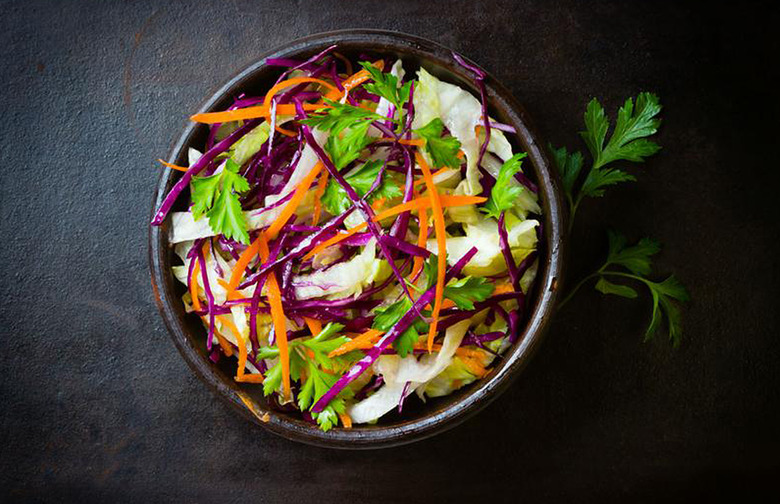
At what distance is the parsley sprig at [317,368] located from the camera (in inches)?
68.5

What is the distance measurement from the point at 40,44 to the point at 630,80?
6.32 feet

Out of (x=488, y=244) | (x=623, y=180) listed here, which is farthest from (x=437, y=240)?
(x=623, y=180)

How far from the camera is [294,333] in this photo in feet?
6.07

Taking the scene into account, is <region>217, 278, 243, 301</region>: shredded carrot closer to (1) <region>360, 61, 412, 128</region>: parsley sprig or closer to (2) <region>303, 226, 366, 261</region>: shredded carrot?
(2) <region>303, 226, 366, 261</region>: shredded carrot

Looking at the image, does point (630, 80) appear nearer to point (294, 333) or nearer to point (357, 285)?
point (357, 285)

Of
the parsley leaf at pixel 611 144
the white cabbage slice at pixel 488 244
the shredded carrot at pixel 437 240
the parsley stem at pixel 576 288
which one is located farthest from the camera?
the parsley stem at pixel 576 288

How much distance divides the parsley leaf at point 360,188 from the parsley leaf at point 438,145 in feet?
0.41

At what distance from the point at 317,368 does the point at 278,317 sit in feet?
0.55

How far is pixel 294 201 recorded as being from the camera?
1.75 m

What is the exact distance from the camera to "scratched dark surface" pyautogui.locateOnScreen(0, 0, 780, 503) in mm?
2199

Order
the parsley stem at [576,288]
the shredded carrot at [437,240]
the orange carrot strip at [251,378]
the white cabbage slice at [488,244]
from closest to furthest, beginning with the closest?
the shredded carrot at [437,240] → the white cabbage slice at [488,244] → the orange carrot strip at [251,378] → the parsley stem at [576,288]

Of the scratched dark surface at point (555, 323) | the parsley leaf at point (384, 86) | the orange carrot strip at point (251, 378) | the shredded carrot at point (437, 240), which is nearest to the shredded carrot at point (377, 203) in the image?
the shredded carrot at point (437, 240)

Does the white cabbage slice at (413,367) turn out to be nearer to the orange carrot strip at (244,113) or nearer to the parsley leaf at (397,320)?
the parsley leaf at (397,320)

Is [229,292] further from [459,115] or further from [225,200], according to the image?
[459,115]
